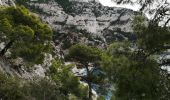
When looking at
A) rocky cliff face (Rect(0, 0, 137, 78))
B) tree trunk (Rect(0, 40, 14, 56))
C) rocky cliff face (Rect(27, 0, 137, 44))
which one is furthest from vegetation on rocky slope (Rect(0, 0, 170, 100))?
rocky cliff face (Rect(27, 0, 137, 44))

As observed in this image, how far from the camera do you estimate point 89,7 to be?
14062 centimetres

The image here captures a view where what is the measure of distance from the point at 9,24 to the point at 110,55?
2705 cm

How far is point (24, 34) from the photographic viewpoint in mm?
44719

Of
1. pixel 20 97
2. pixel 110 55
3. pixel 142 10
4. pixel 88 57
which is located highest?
pixel 142 10

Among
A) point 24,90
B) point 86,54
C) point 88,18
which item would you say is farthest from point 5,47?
point 88,18

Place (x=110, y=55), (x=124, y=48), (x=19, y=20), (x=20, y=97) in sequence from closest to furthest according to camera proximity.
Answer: (x=124, y=48)
(x=110, y=55)
(x=20, y=97)
(x=19, y=20)

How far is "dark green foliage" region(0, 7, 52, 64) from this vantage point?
146 ft

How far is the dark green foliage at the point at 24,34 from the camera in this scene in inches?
1748

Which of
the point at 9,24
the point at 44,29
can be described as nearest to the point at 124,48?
the point at 9,24

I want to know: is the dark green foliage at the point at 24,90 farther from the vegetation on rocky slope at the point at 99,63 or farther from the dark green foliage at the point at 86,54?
→ the dark green foliage at the point at 86,54

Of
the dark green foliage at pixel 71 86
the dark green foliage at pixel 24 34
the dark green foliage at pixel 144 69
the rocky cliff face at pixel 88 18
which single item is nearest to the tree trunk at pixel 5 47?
the dark green foliage at pixel 24 34

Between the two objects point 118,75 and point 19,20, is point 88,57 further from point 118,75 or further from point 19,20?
point 118,75

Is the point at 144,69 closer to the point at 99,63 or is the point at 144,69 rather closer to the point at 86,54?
Answer: the point at 99,63

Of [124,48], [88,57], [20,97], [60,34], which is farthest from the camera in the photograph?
[60,34]
